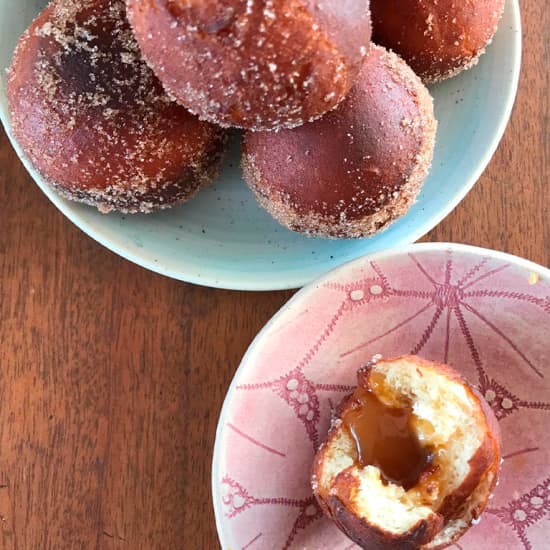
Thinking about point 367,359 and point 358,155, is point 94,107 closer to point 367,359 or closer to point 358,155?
point 358,155

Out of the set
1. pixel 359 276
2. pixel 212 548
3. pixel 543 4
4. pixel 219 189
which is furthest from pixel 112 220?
pixel 543 4

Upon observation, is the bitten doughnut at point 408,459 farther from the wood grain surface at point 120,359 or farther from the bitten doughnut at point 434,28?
the bitten doughnut at point 434,28

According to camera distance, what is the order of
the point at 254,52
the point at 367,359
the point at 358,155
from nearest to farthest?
the point at 254,52 < the point at 358,155 < the point at 367,359

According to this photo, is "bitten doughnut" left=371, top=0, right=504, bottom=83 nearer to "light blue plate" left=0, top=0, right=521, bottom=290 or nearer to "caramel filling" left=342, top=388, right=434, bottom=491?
"light blue plate" left=0, top=0, right=521, bottom=290

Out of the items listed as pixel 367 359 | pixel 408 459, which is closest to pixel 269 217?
pixel 367 359

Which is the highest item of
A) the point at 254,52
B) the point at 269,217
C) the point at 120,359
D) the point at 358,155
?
the point at 254,52

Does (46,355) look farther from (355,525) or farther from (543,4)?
(543,4)

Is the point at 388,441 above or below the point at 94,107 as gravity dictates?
below

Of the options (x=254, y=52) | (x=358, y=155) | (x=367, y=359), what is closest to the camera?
(x=254, y=52)
